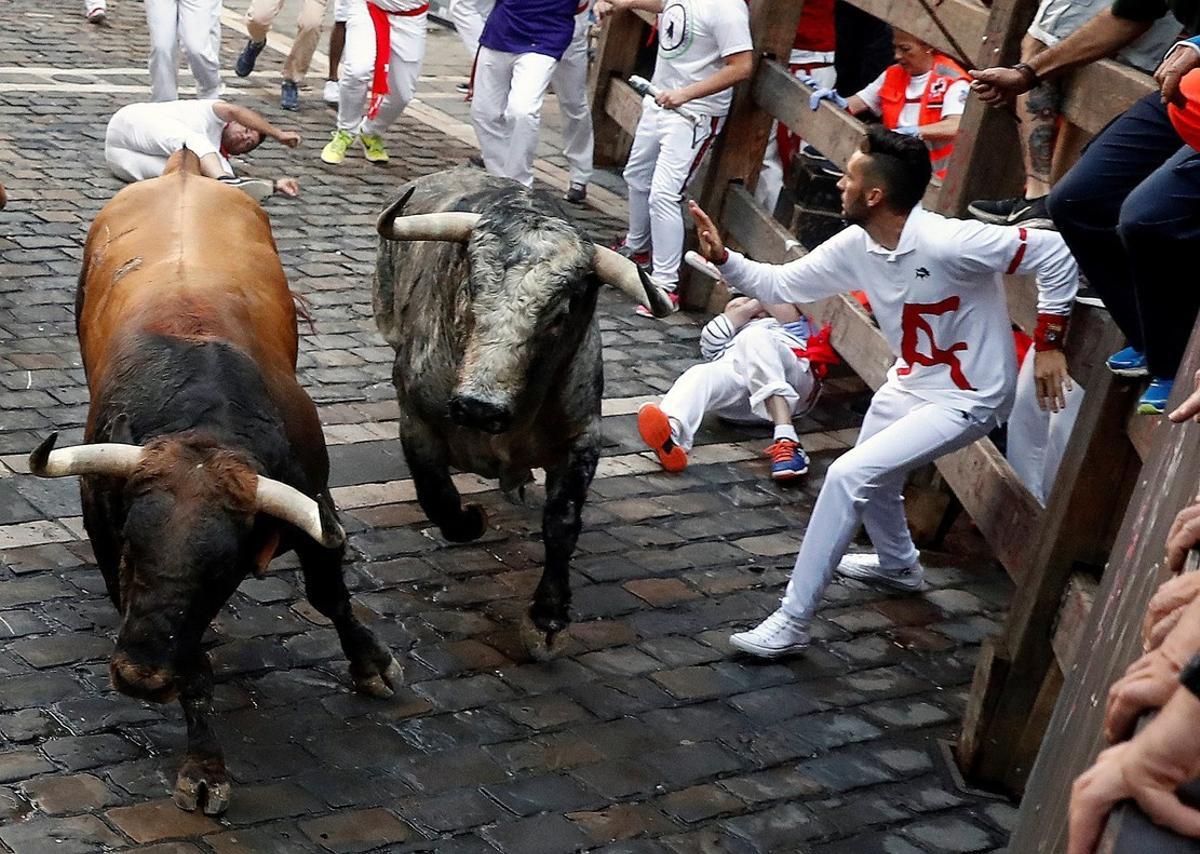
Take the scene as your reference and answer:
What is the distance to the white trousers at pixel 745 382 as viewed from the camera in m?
8.12

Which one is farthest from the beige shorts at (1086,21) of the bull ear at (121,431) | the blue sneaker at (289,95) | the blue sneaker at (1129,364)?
the blue sneaker at (289,95)

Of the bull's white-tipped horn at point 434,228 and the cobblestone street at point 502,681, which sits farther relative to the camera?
the bull's white-tipped horn at point 434,228

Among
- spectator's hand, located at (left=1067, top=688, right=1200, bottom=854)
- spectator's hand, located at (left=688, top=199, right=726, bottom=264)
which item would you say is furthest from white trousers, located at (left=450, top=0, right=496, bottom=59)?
spectator's hand, located at (left=1067, top=688, right=1200, bottom=854)

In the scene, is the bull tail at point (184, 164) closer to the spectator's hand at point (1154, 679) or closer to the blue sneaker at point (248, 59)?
the spectator's hand at point (1154, 679)

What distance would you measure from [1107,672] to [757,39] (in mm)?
7479

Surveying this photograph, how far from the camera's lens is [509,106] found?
11297 mm

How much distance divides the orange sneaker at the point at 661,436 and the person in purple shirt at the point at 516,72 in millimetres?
4009

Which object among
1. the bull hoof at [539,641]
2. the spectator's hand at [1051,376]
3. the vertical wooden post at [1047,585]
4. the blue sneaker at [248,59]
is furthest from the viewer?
the blue sneaker at [248,59]

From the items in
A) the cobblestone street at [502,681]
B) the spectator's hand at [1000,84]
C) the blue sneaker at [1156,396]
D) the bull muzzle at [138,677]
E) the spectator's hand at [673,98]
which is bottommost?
the cobblestone street at [502,681]

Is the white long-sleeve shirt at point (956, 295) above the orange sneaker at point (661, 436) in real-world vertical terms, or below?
above

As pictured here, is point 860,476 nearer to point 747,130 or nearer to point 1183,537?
point 1183,537

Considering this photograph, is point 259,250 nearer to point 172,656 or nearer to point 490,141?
point 172,656

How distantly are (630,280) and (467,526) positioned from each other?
1392 millimetres

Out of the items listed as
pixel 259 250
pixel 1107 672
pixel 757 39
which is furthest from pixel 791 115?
pixel 1107 672
